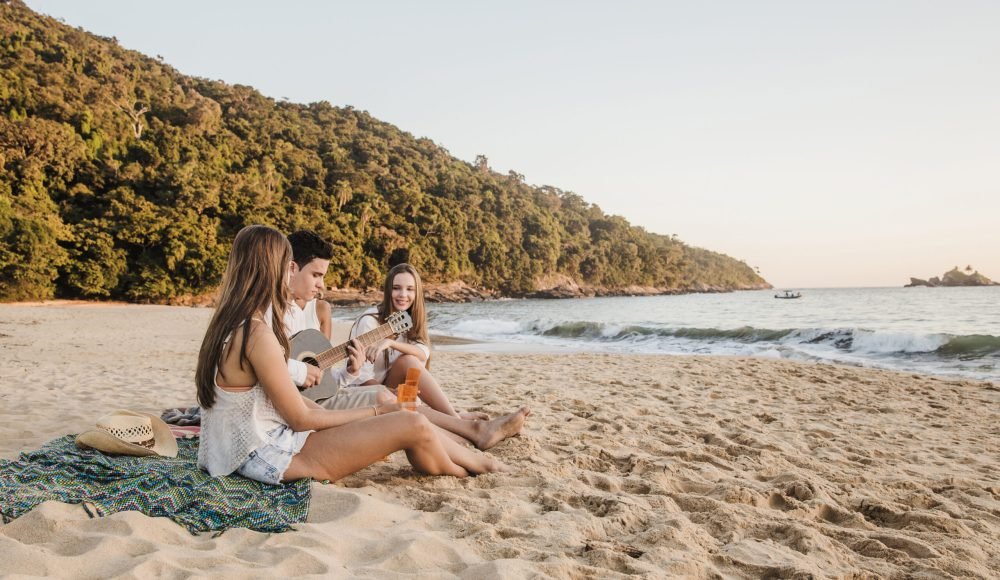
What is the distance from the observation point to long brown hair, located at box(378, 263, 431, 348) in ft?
15.5

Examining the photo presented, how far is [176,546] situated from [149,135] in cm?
5472

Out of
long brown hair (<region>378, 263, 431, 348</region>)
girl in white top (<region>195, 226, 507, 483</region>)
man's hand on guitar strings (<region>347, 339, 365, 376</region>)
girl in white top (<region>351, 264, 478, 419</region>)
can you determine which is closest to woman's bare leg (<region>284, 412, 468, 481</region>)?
girl in white top (<region>195, 226, 507, 483</region>)

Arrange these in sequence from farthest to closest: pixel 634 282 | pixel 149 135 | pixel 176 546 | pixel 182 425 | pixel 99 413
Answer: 1. pixel 634 282
2. pixel 149 135
3. pixel 99 413
4. pixel 182 425
5. pixel 176 546

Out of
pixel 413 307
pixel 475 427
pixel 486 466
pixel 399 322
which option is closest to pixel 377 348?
pixel 399 322

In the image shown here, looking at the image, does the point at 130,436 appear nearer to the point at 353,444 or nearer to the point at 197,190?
the point at 353,444

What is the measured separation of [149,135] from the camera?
47.6 metres

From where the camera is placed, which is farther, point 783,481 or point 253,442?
point 783,481

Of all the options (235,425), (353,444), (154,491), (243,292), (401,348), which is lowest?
(154,491)

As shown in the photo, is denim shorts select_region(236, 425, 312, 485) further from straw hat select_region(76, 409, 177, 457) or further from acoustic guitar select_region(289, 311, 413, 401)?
acoustic guitar select_region(289, 311, 413, 401)

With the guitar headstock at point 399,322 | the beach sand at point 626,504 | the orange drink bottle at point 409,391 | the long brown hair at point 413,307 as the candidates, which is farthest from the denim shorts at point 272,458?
the long brown hair at point 413,307

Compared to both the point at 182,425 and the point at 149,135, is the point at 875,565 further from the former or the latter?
the point at 149,135

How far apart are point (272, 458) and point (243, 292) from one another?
823 mm

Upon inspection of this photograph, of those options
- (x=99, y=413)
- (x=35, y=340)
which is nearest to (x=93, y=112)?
(x=35, y=340)

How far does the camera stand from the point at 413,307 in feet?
15.9
